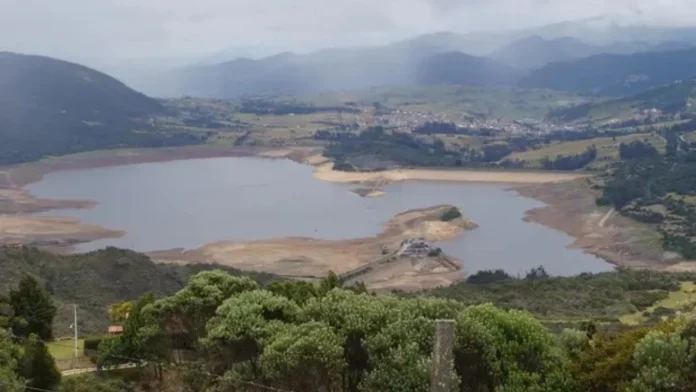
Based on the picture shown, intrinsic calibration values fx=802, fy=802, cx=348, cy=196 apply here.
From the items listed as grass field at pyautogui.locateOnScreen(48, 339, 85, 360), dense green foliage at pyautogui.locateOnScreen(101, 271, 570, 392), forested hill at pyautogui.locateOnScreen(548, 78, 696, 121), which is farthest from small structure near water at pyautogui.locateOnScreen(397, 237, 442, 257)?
forested hill at pyautogui.locateOnScreen(548, 78, 696, 121)

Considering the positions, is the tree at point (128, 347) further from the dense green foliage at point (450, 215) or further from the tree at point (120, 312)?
the dense green foliage at point (450, 215)

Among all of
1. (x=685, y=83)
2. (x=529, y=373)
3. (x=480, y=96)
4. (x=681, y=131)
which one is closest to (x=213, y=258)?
(x=529, y=373)

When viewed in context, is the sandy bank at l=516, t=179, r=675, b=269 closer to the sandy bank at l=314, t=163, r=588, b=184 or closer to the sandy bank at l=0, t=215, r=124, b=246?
the sandy bank at l=314, t=163, r=588, b=184

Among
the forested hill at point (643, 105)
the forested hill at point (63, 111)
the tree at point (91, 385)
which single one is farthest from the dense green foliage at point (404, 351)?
the forested hill at point (643, 105)

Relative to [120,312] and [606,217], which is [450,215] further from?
[120,312]

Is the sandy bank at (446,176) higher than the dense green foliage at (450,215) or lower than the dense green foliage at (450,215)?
higher

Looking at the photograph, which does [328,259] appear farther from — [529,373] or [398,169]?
[398,169]
